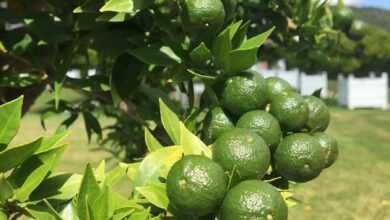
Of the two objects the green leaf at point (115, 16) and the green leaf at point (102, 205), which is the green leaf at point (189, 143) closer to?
the green leaf at point (102, 205)

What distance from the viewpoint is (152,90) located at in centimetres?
176

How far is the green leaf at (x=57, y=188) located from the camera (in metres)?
1.04

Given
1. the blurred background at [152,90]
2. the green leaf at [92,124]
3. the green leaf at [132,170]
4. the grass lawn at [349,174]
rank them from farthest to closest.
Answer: the grass lawn at [349,174] < the green leaf at [92,124] < the blurred background at [152,90] < the green leaf at [132,170]

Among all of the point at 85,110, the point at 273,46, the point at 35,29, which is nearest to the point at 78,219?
the point at 35,29

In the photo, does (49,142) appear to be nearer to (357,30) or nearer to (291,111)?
(291,111)

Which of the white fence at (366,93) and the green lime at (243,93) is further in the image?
the white fence at (366,93)

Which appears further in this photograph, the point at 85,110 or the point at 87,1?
the point at 85,110

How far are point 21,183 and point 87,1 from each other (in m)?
0.46

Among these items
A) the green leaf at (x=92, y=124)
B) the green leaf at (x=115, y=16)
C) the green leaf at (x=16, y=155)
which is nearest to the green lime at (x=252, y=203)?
the green leaf at (x=16, y=155)

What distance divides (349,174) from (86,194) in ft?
22.8

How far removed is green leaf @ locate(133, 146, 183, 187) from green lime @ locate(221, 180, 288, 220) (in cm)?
13

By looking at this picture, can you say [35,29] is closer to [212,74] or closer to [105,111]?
[212,74]

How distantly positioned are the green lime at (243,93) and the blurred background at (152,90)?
0.65 feet

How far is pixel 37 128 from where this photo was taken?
12.2m
